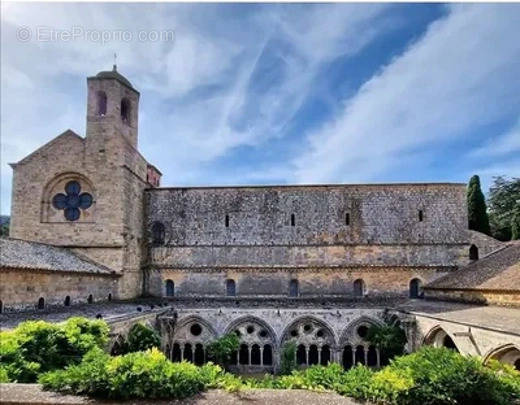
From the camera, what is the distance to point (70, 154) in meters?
24.3

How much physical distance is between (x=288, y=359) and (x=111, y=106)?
18975 mm

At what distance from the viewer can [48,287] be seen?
17.5 metres

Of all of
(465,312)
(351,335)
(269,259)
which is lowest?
(351,335)

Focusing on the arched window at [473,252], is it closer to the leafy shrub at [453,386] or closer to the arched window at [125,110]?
the leafy shrub at [453,386]

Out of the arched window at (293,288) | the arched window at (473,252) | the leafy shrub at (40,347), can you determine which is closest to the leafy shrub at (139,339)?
the leafy shrub at (40,347)

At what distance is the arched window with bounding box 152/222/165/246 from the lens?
27256 mm

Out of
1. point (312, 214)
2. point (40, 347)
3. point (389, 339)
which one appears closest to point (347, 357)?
point (389, 339)

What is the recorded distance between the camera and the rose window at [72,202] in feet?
79.4

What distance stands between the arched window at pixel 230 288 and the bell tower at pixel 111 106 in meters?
11.7

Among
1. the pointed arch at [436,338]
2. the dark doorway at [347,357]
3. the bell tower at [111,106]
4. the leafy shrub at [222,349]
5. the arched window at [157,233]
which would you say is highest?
the bell tower at [111,106]

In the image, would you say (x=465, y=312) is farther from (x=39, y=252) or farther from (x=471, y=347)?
(x=39, y=252)

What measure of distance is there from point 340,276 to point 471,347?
37.8ft

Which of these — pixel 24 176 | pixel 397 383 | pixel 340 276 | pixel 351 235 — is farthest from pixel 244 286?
pixel 397 383

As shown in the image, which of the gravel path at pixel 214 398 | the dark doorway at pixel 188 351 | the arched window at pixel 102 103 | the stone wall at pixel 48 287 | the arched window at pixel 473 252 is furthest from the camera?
the arched window at pixel 473 252
